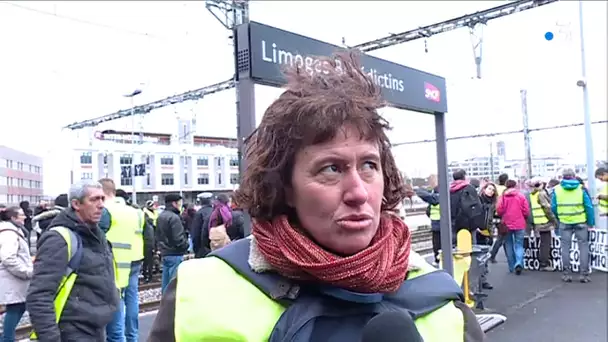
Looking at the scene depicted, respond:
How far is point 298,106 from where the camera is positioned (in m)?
1.29

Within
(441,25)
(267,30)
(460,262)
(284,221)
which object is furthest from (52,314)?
(441,25)

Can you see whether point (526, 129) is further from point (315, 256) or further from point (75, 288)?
point (315, 256)

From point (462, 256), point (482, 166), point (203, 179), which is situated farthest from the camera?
point (203, 179)

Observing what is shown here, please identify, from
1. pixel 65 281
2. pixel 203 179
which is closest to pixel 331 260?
pixel 65 281

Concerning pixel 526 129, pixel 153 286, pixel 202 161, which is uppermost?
pixel 202 161

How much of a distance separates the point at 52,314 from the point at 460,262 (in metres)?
4.51

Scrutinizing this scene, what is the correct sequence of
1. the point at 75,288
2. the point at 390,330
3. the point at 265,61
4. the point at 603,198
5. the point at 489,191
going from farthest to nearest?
the point at 603,198 < the point at 489,191 < the point at 75,288 < the point at 265,61 < the point at 390,330

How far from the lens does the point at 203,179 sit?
44.4 metres

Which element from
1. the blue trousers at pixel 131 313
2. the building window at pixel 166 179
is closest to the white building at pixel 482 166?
the blue trousers at pixel 131 313

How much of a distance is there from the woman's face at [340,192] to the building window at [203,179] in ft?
144

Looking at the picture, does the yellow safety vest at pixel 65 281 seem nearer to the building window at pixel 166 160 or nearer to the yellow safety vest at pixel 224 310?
the yellow safety vest at pixel 224 310

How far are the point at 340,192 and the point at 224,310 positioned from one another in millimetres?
365

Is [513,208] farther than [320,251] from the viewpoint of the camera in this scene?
Yes

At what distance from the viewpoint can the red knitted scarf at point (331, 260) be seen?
1.18 metres
